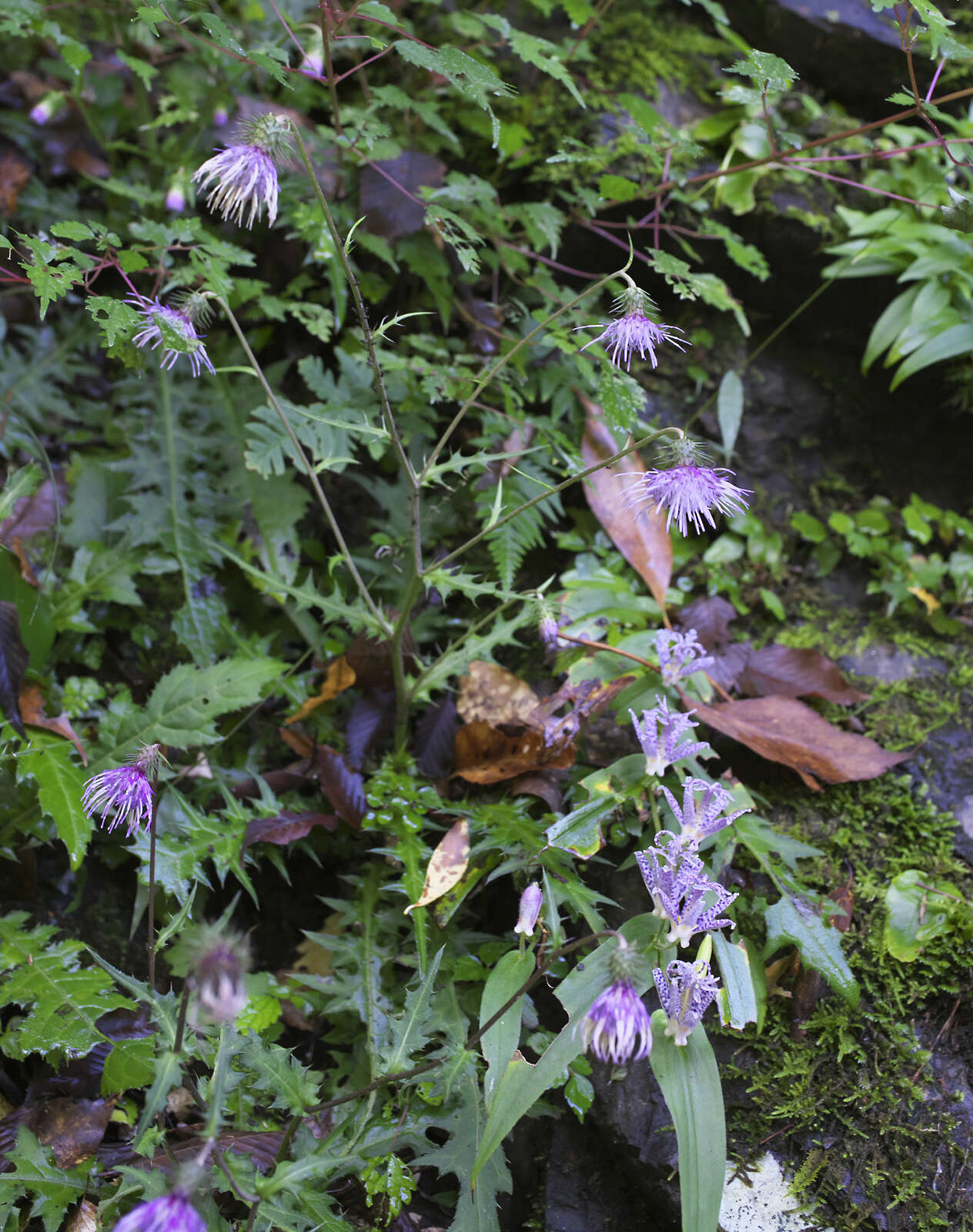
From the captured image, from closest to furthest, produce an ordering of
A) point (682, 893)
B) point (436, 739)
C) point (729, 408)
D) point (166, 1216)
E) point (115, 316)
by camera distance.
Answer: point (166, 1216)
point (682, 893)
point (115, 316)
point (436, 739)
point (729, 408)

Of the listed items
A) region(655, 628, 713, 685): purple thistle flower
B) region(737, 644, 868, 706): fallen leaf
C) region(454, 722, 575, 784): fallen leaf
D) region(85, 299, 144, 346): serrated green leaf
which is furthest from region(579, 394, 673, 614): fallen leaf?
region(85, 299, 144, 346): serrated green leaf

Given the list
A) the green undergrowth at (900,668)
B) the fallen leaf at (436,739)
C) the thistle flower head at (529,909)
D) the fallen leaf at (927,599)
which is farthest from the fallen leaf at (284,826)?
the fallen leaf at (927,599)

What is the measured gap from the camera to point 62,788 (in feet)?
5.72

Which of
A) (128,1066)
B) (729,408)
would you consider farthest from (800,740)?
(128,1066)

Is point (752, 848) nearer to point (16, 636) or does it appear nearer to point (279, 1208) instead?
point (279, 1208)

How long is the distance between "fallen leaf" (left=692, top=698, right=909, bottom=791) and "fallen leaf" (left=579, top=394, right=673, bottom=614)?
42 centimetres

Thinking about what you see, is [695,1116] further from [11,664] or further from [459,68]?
[459,68]

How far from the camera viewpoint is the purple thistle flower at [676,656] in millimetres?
1828

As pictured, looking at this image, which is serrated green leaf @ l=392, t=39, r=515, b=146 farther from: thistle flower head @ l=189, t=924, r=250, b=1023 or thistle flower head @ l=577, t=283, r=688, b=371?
thistle flower head @ l=189, t=924, r=250, b=1023

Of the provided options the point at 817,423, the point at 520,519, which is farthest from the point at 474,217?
the point at 817,423

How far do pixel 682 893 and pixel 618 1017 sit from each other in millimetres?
353

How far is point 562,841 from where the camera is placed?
1.63m

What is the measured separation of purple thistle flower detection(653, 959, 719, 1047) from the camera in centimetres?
→ 130

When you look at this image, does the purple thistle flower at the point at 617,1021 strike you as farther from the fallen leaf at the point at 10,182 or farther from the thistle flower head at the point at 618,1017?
the fallen leaf at the point at 10,182
